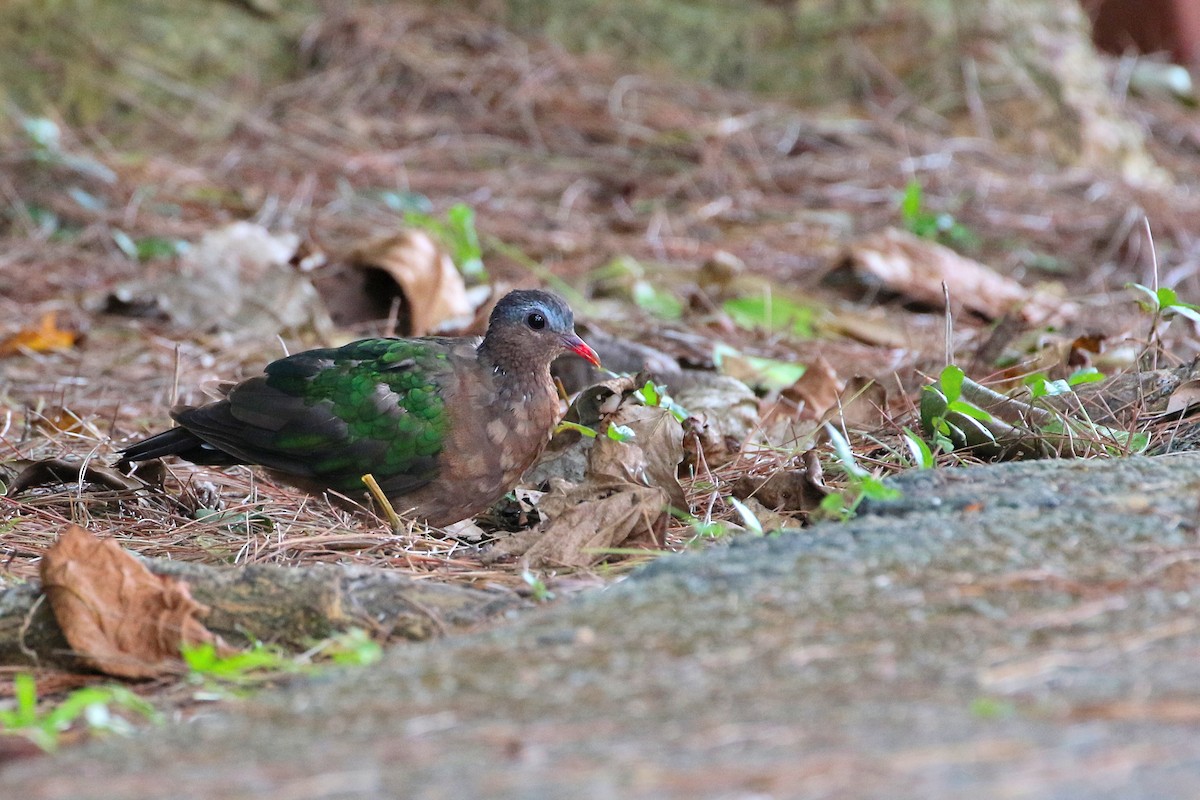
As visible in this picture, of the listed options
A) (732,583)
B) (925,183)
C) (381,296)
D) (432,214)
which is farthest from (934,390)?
(925,183)

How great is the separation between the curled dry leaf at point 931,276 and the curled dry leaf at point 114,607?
458 centimetres

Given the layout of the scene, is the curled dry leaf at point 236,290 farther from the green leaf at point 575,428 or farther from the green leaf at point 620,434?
the green leaf at point 620,434

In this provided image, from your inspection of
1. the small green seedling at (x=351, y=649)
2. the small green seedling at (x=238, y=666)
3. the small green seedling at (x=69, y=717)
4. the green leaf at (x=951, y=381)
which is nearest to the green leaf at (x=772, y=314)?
the green leaf at (x=951, y=381)

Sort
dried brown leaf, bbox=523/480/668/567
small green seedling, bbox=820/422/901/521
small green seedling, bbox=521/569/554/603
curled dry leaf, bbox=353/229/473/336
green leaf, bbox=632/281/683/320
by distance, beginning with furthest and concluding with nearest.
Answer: green leaf, bbox=632/281/683/320 → curled dry leaf, bbox=353/229/473/336 → dried brown leaf, bbox=523/480/668/567 → small green seedling, bbox=820/422/901/521 → small green seedling, bbox=521/569/554/603

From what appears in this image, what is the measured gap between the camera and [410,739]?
1.86 metres

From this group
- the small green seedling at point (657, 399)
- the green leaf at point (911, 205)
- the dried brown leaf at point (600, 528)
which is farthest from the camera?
the green leaf at point (911, 205)

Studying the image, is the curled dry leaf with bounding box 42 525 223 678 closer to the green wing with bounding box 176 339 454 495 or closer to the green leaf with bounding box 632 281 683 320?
the green wing with bounding box 176 339 454 495

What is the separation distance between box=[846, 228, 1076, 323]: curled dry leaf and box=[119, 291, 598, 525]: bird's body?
294cm

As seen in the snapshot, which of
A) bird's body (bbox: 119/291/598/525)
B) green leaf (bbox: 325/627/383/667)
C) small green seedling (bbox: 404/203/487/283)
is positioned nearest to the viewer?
green leaf (bbox: 325/627/383/667)

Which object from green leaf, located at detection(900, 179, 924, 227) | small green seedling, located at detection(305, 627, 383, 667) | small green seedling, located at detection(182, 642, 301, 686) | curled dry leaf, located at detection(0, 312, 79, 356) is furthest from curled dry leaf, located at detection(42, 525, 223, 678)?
green leaf, located at detection(900, 179, 924, 227)

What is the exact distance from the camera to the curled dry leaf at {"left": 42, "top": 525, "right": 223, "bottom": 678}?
258 centimetres

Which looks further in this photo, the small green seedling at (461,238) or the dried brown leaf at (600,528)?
the small green seedling at (461,238)

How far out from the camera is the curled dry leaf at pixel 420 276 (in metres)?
5.78

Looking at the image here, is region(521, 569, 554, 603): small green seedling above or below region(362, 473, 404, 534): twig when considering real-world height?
above
